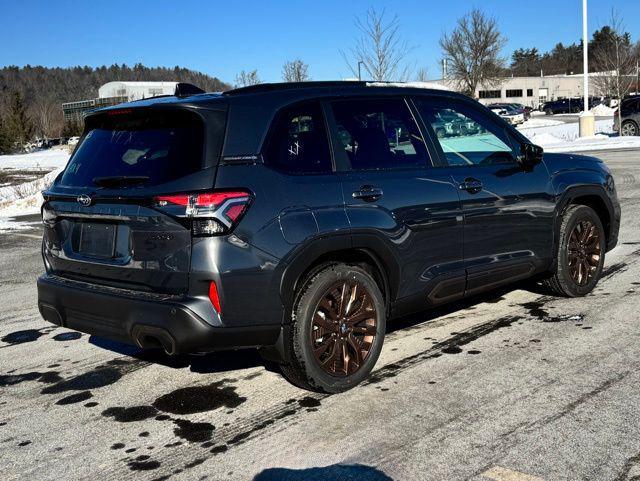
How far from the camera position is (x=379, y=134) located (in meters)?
4.41

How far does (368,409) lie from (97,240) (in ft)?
5.97

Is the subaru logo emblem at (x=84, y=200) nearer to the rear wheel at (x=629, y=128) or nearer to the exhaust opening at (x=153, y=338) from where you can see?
the exhaust opening at (x=153, y=338)

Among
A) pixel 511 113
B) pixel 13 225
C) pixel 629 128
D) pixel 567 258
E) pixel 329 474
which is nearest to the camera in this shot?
pixel 329 474

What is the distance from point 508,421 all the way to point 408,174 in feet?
5.40

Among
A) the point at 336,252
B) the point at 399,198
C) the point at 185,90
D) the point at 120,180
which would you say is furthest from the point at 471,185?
the point at 120,180

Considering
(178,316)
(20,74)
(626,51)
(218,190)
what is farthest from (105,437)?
(20,74)

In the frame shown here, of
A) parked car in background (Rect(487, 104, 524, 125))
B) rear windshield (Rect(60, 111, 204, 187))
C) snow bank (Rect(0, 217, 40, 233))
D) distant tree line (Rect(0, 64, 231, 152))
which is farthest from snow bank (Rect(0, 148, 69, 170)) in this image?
distant tree line (Rect(0, 64, 231, 152))

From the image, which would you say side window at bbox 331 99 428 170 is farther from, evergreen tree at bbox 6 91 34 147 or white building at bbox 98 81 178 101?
evergreen tree at bbox 6 91 34 147

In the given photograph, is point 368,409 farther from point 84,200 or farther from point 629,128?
point 629,128

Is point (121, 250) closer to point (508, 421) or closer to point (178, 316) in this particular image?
point (178, 316)

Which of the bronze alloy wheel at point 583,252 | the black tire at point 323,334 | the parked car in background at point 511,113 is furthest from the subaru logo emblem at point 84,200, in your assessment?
the parked car in background at point 511,113

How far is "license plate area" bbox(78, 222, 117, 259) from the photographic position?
12.6ft

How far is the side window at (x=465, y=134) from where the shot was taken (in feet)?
15.7

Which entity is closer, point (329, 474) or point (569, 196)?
point (329, 474)
